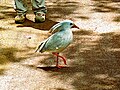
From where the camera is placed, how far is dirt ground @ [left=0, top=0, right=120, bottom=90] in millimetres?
4062

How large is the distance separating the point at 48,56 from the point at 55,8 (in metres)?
2.12

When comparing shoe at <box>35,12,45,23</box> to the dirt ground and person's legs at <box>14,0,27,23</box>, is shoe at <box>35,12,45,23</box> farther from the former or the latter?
person's legs at <box>14,0,27,23</box>

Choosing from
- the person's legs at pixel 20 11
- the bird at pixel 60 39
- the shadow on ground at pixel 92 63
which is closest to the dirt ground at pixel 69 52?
the shadow on ground at pixel 92 63

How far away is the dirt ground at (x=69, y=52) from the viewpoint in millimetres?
4062

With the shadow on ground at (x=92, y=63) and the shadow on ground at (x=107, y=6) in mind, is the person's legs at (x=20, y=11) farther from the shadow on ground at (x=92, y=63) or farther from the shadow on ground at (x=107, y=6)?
the shadow on ground at (x=107, y=6)

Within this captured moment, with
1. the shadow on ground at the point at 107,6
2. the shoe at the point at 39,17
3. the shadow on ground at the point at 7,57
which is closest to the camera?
the shadow on ground at the point at 7,57


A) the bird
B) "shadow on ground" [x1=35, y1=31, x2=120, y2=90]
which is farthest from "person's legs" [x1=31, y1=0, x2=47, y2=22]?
the bird

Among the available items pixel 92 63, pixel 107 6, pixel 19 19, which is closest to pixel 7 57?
pixel 92 63

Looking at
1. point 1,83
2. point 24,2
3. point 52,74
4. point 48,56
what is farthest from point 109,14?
point 1,83

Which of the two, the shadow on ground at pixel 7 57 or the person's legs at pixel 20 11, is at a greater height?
the person's legs at pixel 20 11

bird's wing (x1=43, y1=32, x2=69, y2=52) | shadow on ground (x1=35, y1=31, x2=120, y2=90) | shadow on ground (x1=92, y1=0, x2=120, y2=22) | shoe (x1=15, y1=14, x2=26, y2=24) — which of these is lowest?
shadow on ground (x1=35, y1=31, x2=120, y2=90)

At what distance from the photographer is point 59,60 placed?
4.62 meters

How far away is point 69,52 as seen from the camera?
16.0 ft

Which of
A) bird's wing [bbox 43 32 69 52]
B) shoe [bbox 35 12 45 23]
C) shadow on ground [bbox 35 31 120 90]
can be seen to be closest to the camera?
→ shadow on ground [bbox 35 31 120 90]
